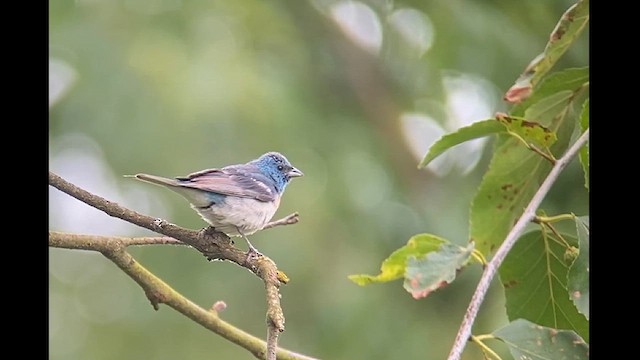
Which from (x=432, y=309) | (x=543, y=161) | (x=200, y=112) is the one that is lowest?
(x=432, y=309)

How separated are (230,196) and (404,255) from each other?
12.1 inches

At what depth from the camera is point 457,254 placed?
50.4 inches

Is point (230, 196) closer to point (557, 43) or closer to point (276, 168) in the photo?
point (276, 168)

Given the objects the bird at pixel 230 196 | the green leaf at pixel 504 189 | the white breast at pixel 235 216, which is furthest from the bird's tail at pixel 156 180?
the green leaf at pixel 504 189

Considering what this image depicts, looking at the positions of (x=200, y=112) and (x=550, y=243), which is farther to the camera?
(x=200, y=112)

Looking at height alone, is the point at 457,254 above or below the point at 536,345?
above

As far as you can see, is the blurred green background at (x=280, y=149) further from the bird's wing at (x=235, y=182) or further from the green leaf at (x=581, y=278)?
the green leaf at (x=581, y=278)

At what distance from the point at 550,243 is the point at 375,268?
214 centimetres

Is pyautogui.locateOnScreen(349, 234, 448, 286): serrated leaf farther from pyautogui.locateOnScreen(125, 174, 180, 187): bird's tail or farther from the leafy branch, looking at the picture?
pyautogui.locateOnScreen(125, 174, 180, 187): bird's tail

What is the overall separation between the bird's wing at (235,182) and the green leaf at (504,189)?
1.24ft

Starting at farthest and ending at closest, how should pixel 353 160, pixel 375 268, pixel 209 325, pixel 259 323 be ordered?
1. pixel 353 160
2. pixel 375 268
3. pixel 259 323
4. pixel 209 325

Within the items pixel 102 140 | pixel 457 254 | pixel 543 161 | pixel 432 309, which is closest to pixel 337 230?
pixel 432 309

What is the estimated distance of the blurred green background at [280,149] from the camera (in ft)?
10.4
